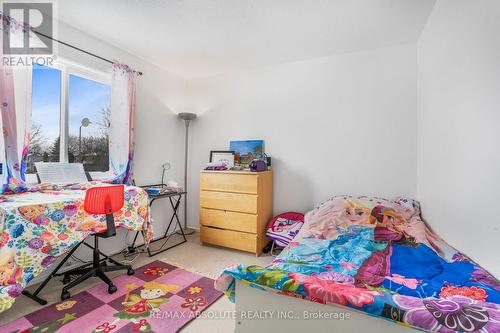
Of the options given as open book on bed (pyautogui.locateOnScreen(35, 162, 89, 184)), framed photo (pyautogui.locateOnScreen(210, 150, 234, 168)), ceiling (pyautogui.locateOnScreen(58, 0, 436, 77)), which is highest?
ceiling (pyautogui.locateOnScreen(58, 0, 436, 77))

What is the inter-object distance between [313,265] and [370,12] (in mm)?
2177

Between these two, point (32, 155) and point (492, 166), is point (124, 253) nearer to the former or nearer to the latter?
point (32, 155)

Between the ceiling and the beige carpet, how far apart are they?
2.48 m

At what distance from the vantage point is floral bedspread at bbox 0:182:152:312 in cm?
155

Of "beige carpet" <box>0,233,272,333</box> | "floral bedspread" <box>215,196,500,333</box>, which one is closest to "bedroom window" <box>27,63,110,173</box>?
"beige carpet" <box>0,233,272,333</box>

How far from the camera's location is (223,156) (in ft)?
11.3

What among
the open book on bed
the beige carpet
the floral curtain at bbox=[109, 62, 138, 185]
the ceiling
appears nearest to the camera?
the beige carpet

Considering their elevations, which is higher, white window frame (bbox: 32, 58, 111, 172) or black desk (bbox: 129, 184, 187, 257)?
white window frame (bbox: 32, 58, 111, 172)

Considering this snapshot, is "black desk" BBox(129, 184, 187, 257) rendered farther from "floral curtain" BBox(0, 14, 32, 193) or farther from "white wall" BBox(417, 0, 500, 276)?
"white wall" BBox(417, 0, 500, 276)

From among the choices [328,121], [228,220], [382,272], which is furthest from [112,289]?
[328,121]

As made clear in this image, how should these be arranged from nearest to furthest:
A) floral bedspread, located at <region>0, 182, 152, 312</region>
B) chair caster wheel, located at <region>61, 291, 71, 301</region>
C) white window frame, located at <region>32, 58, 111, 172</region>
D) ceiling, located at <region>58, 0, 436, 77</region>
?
1. floral bedspread, located at <region>0, 182, 152, 312</region>
2. chair caster wheel, located at <region>61, 291, 71, 301</region>
3. ceiling, located at <region>58, 0, 436, 77</region>
4. white window frame, located at <region>32, 58, 111, 172</region>

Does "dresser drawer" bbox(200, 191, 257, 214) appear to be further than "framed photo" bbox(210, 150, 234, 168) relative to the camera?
No

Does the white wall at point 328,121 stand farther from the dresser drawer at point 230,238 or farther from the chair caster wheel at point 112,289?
the chair caster wheel at point 112,289

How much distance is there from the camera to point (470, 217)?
143 centimetres
